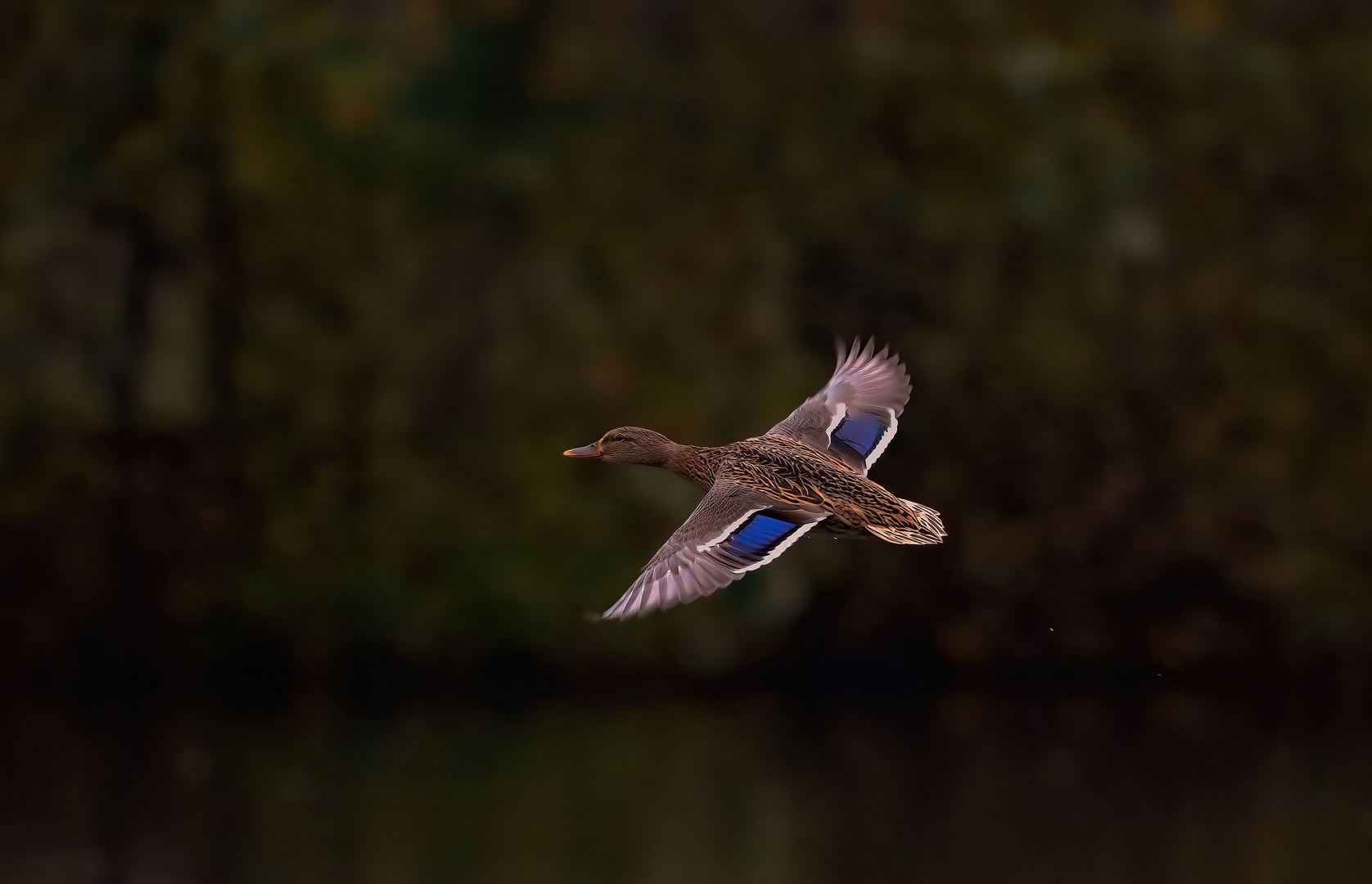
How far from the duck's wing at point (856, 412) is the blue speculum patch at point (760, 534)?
842 millimetres

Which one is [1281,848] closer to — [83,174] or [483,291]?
[483,291]

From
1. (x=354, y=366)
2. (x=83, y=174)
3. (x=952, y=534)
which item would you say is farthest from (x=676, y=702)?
(x=83, y=174)

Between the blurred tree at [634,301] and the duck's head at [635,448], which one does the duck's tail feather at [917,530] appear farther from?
the blurred tree at [634,301]

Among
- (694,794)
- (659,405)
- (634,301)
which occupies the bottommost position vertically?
(694,794)

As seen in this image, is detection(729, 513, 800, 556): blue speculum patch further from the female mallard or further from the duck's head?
the duck's head

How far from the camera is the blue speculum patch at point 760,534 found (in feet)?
16.9

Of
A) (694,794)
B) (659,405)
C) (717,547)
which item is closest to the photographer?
(717,547)

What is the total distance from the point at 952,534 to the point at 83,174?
7.07m

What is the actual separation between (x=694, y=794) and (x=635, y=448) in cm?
924

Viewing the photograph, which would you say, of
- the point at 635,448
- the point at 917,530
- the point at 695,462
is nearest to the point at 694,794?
the point at 635,448

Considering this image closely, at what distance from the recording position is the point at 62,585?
14.9 metres

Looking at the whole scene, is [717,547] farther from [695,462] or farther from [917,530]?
[695,462]

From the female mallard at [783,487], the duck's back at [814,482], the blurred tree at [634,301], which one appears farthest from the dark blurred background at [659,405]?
the duck's back at [814,482]

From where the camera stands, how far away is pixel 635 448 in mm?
6203
